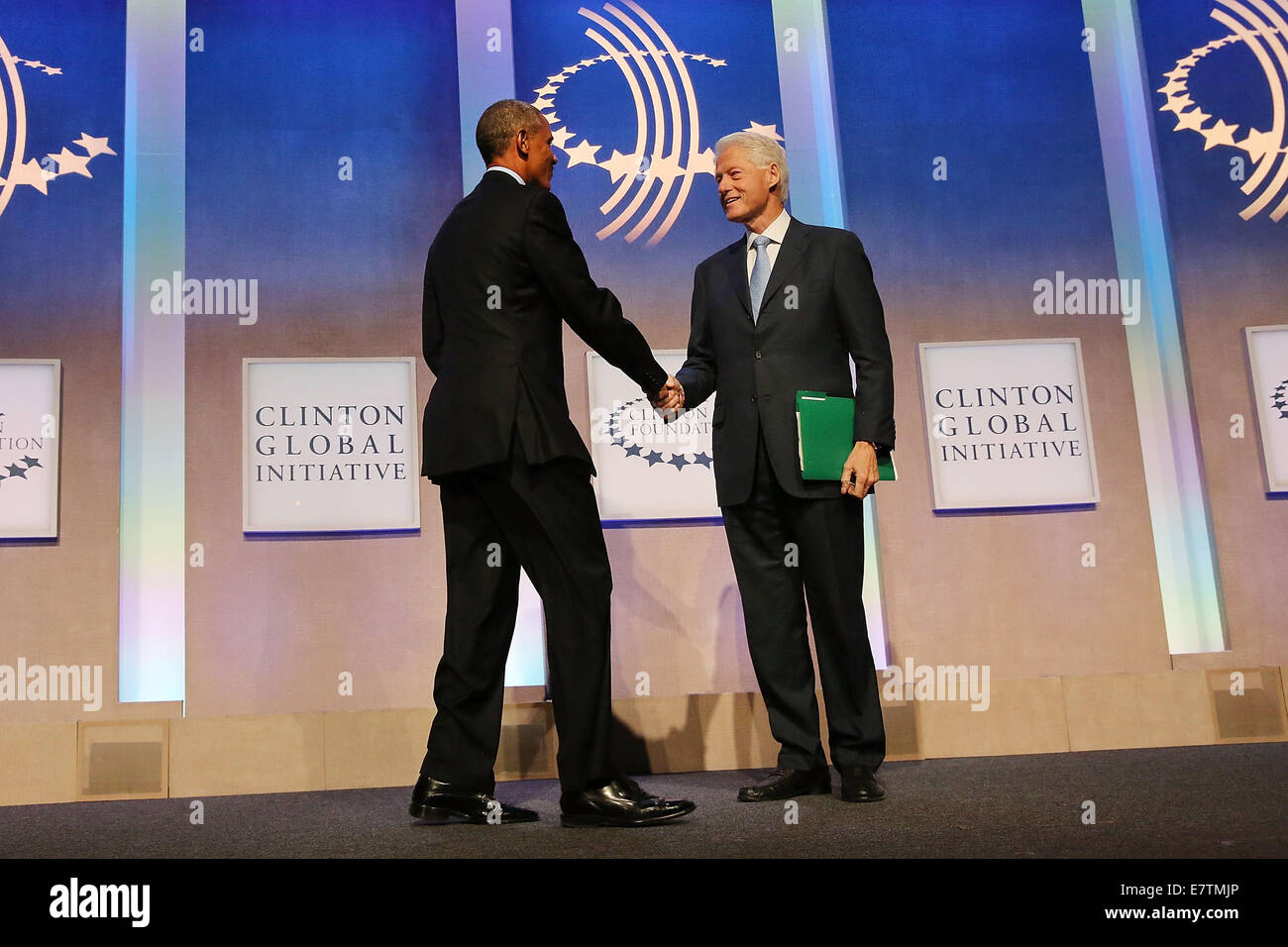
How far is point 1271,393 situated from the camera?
379 cm

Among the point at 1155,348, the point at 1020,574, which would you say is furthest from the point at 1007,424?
the point at 1155,348

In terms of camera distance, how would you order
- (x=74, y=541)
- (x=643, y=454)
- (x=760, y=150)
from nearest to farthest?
(x=760, y=150)
(x=74, y=541)
(x=643, y=454)

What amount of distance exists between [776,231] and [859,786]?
4.23ft

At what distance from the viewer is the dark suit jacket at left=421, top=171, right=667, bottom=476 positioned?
209 centimetres

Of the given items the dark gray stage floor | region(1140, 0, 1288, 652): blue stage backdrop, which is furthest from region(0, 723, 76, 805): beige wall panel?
region(1140, 0, 1288, 652): blue stage backdrop

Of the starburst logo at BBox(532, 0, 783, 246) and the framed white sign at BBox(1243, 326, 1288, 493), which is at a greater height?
the starburst logo at BBox(532, 0, 783, 246)

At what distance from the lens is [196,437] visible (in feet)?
11.4

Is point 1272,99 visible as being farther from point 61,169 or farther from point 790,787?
point 61,169

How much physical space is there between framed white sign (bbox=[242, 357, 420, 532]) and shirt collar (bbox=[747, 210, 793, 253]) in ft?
4.70

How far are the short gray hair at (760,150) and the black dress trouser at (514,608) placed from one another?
937mm

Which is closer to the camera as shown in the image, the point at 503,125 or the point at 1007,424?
the point at 503,125

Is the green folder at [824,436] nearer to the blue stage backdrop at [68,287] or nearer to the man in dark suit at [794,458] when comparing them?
the man in dark suit at [794,458]

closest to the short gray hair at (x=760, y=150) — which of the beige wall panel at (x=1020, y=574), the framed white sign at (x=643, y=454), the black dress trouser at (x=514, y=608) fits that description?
the black dress trouser at (x=514, y=608)

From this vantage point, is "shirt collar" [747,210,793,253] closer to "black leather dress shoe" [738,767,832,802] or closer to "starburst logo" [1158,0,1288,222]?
"black leather dress shoe" [738,767,832,802]
